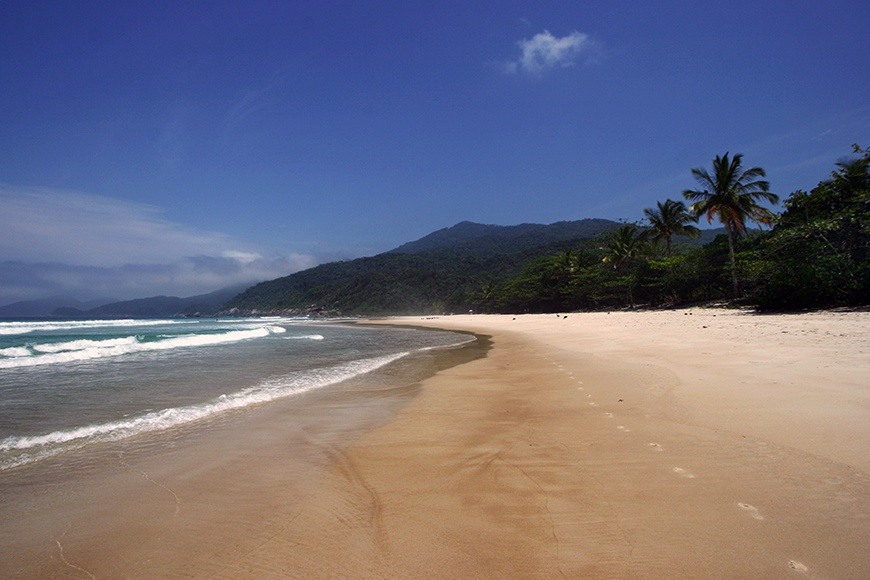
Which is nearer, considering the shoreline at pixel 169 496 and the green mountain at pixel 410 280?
the shoreline at pixel 169 496

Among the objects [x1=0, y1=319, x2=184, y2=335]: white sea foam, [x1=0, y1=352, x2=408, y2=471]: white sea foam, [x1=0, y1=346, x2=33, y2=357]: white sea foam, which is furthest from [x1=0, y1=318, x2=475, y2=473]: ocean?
[x1=0, y1=319, x2=184, y2=335]: white sea foam

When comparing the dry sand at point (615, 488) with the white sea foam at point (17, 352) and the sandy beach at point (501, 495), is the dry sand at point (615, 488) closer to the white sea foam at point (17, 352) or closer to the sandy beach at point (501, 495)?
the sandy beach at point (501, 495)

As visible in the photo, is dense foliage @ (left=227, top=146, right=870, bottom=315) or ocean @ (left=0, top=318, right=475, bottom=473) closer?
ocean @ (left=0, top=318, right=475, bottom=473)

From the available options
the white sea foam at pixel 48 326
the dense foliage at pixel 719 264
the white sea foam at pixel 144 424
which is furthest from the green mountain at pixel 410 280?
the white sea foam at pixel 144 424

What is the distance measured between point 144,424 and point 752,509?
7.03 meters

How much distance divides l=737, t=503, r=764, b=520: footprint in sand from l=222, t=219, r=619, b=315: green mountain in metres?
77.1

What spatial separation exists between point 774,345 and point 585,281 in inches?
1648

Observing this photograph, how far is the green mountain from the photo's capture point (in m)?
107

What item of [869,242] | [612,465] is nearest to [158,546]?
[612,465]

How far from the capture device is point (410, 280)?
12088cm

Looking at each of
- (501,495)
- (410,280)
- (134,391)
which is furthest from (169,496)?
(410,280)

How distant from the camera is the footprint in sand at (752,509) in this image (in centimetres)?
261

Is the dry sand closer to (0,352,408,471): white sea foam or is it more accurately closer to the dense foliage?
(0,352,408,471): white sea foam

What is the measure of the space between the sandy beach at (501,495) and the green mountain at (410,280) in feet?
246
